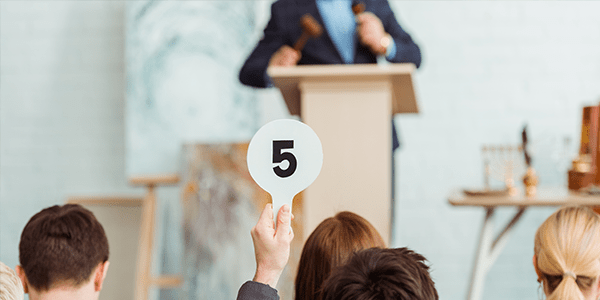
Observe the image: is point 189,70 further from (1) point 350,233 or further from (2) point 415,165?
(1) point 350,233

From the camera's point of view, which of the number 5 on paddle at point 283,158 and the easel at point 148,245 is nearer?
the number 5 on paddle at point 283,158

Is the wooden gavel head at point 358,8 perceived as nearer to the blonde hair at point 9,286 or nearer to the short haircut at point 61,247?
the short haircut at point 61,247

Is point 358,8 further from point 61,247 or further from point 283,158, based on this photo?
point 61,247

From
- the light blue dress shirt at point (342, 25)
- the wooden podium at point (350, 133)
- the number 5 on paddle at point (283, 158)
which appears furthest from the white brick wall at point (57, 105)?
the number 5 on paddle at point (283, 158)

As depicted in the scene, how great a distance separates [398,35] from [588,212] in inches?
43.6

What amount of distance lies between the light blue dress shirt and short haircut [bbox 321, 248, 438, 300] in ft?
3.61

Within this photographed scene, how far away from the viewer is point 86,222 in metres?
1.12

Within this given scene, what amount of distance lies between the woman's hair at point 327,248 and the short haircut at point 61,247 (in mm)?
512

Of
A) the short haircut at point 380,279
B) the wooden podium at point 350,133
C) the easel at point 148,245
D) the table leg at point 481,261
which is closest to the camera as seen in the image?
the short haircut at point 380,279

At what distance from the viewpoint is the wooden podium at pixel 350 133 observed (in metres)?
1.20

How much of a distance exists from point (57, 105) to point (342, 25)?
2137 mm

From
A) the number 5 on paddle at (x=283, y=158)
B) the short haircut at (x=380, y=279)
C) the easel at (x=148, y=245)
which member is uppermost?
the number 5 on paddle at (x=283, y=158)

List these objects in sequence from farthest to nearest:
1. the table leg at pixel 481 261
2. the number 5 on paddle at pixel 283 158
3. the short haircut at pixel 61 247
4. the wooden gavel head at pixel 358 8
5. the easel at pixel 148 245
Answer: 1. the easel at pixel 148 245
2. the table leg at pixel 481 261
3. the wooden gavel head at pixel 358 8
4. the short haircut at pixel 61 247
5. the number 5 on paddle at pixel 283 158

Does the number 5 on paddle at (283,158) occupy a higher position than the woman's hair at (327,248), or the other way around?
the number 5 on paddle at (283,158)
